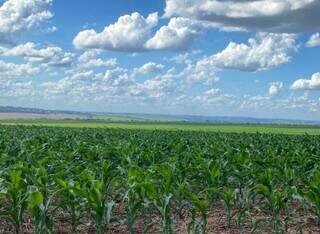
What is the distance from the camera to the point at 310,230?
9469 mm

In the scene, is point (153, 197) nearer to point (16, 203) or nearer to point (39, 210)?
point (39, 210)

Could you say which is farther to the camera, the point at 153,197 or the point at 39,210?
the point at 153,197

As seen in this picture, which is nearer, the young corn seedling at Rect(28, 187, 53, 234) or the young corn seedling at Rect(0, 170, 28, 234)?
the young corn seedling at Rect(28, 187, 53, 234)

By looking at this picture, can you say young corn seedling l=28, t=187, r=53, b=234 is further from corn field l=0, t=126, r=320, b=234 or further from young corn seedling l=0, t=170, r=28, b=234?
young corn seedling l=0, t=170, r=28, b=234

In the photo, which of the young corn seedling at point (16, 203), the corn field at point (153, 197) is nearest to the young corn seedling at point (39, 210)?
the corn field at point (153, 197)

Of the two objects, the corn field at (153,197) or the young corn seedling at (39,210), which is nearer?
the young corn seedling at (39,210)

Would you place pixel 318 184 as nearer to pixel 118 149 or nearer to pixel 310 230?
pixel 310 230

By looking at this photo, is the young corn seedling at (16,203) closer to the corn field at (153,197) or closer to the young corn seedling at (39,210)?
the corn field at (153,197)

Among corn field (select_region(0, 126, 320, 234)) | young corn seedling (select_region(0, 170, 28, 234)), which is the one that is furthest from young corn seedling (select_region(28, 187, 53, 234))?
young corn seedling (select_region(0, 170, 28, 234))

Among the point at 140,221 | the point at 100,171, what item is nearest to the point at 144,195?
the point at 140,221

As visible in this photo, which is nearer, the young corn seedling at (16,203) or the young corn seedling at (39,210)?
the young corn seedling at (39,210)

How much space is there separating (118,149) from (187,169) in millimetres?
4099

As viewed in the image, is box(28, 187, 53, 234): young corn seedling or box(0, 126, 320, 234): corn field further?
box(0, 126, 320, 234): corn field

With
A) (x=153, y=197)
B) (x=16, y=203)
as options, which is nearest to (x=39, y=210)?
(x=16, y=203)
